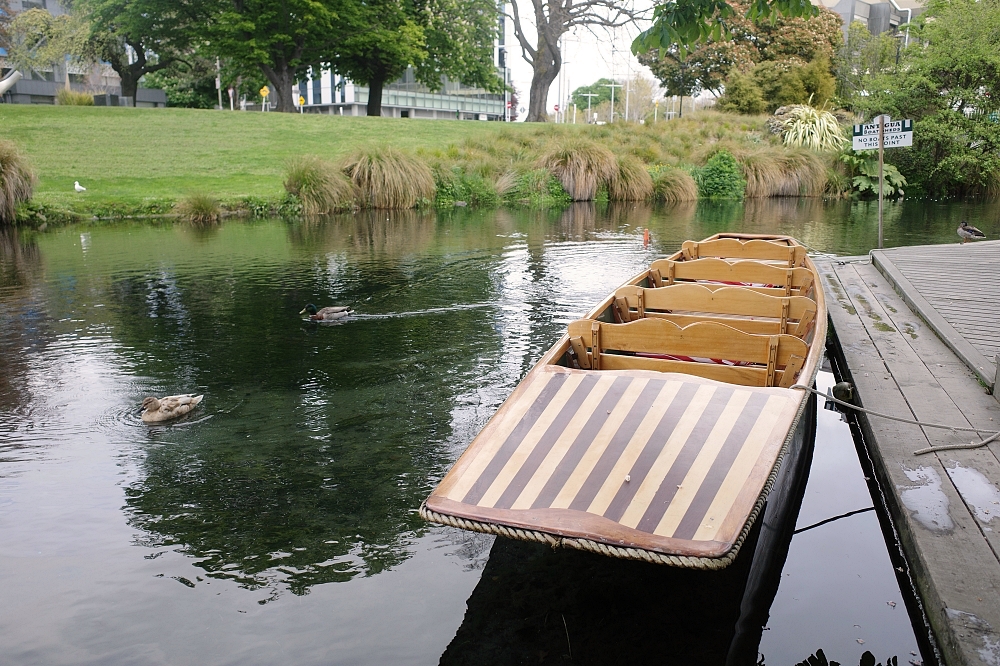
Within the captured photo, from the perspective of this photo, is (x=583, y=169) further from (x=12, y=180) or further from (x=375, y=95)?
(x=375, y=95)

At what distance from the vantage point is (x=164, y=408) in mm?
5969

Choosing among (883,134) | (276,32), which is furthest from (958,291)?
(276,32)

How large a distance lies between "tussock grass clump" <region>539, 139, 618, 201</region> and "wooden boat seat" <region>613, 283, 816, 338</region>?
18965mm

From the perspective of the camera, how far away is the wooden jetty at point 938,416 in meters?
3.22

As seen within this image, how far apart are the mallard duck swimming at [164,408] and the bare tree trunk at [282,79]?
33355mm

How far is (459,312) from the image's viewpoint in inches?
383

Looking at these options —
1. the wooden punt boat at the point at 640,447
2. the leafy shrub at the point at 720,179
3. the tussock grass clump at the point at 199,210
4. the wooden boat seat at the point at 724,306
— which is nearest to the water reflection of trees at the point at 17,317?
the tussock grass clump at the point at 199,210

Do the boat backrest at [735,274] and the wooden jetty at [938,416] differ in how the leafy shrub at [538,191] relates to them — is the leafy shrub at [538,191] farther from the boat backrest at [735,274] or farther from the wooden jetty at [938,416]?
the boat backrest at [735,274]

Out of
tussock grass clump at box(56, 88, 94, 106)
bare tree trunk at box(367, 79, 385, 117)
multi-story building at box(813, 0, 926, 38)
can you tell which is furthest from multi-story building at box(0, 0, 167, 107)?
multi-story building at box(813, 0, 926, 38)

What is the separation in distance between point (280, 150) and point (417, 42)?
13.1 m

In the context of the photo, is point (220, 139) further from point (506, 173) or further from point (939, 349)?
point (939, 349)

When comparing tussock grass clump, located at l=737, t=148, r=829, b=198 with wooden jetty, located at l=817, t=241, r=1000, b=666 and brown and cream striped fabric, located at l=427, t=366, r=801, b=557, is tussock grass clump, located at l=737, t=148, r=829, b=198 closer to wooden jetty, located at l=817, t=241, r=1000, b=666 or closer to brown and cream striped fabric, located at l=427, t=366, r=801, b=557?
wooden jetty, located at l=817, t=241, r=1000, b=666

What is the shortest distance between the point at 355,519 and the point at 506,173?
21.5 m

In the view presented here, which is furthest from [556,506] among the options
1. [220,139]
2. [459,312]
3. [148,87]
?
[148,87]
